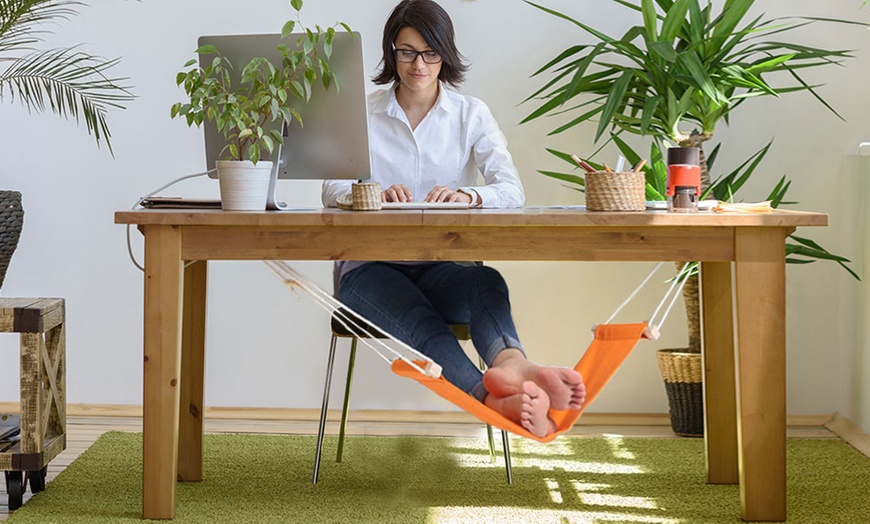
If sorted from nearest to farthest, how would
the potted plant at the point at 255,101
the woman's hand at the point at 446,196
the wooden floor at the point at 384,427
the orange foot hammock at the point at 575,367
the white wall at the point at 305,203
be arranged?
the orange foot hammock at the point at 575,367 < the potted plant at the point at 255,101 < the woman's hand at the point at 446,196 < the wooden floor at the point at 384,427 < the white wall at the point at 305,203

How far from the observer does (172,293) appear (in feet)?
7.59

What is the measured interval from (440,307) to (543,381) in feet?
1.77

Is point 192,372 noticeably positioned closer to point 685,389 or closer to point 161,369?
point 161,369

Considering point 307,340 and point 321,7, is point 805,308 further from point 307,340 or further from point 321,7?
point 321,7

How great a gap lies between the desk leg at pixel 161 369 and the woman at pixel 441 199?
0.42 m

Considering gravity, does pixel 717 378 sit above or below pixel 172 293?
below

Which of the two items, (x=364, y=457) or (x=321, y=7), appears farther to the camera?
(x=321, y=7)

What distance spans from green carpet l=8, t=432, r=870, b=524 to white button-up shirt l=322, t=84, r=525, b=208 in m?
0.77

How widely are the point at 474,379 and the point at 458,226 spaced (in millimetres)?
336

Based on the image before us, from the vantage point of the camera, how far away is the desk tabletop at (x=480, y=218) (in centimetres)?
218

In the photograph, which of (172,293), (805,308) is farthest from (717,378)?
(172,293)

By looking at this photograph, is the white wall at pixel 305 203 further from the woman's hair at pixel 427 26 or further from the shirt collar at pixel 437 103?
the woman's hair at pixel 427 26

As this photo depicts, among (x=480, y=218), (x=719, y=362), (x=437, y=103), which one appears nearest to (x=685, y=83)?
(x=437, y=103)

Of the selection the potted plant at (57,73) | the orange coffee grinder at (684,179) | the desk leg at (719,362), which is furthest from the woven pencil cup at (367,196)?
the potted plant at (57,73)
